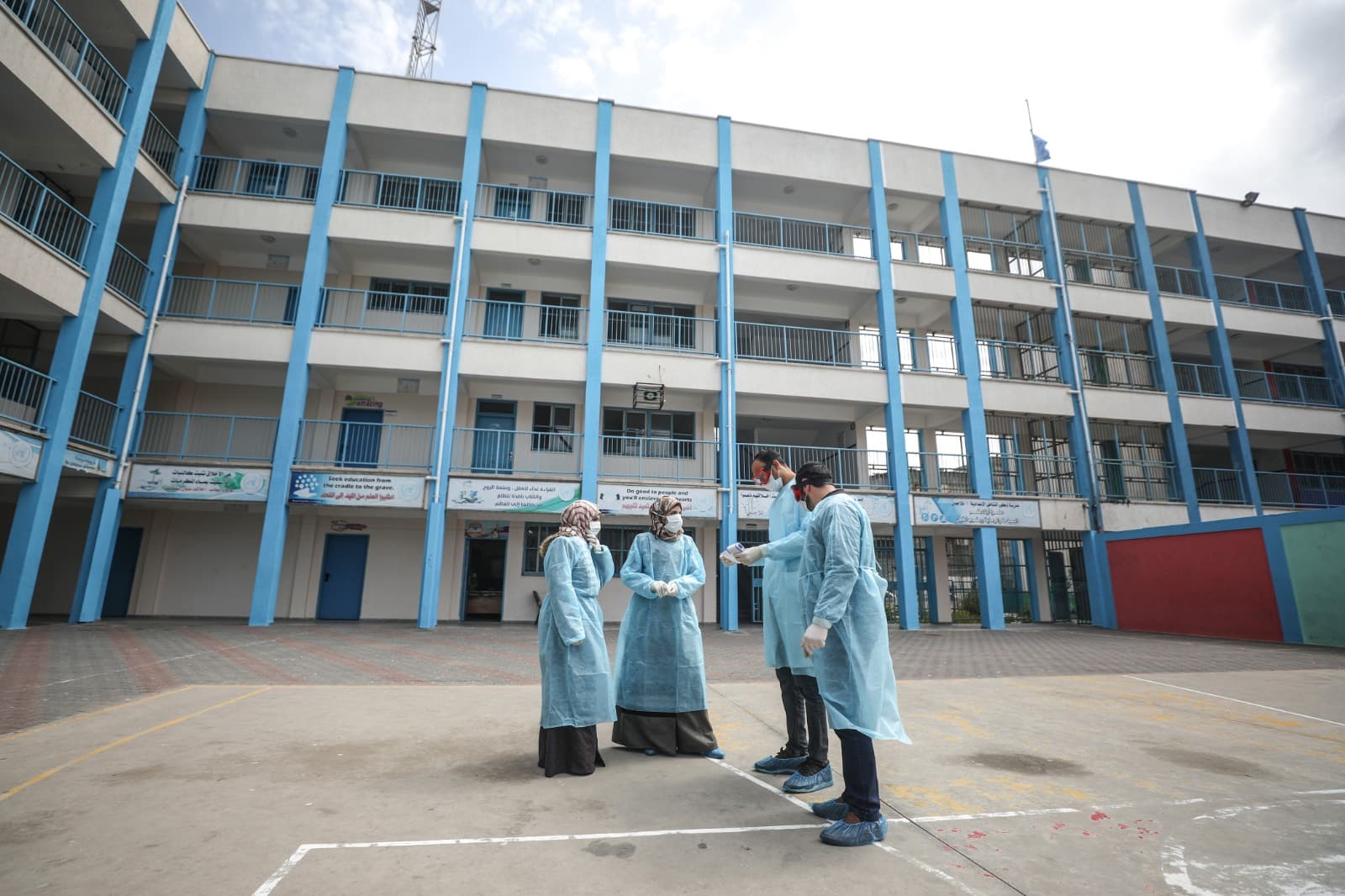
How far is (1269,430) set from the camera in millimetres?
19094

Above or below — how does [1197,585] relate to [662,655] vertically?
above

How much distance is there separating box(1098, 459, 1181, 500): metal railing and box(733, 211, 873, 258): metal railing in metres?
9.83

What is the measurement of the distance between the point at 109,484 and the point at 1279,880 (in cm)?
1804

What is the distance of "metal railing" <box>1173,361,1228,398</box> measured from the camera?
19.6 meters

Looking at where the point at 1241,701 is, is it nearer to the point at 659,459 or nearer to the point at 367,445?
the point at 659,459

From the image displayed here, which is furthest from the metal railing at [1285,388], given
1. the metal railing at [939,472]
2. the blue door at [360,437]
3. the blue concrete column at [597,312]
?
the blue door at [360,437]

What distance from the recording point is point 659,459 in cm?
1709

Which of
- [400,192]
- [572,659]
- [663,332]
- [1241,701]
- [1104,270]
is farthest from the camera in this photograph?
[1104,270]

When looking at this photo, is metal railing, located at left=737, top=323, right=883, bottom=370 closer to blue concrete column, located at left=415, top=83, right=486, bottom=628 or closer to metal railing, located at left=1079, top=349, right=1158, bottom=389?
metal railing, located at left=1079, top=349, right=1158, bottom=389

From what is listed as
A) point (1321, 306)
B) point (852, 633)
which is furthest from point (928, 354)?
point (852, 633)

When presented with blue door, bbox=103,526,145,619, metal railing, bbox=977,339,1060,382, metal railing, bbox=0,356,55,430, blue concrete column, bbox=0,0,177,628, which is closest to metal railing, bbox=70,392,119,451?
metal railing, bbox=0,356,55,430

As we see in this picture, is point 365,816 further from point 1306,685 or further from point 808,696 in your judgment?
point 1306,685

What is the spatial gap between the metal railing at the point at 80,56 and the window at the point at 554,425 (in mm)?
10967

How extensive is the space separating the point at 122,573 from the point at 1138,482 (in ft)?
94.8
